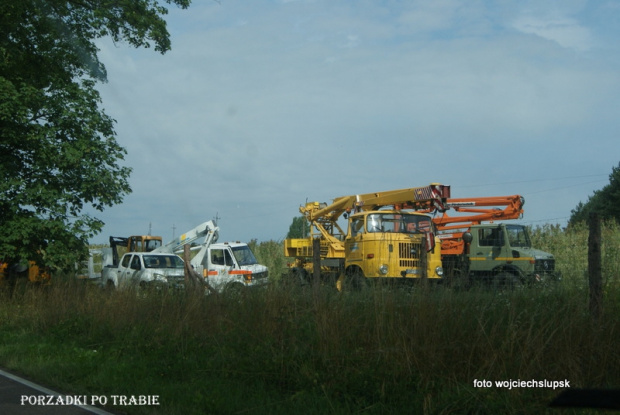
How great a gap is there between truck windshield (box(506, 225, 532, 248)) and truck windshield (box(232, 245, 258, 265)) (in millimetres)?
9289

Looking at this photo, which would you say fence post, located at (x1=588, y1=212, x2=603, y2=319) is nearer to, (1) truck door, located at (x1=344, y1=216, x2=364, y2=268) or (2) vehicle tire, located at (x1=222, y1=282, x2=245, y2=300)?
(2) vehicle tire, located at (x1=222, y1=282, x2=245, y2=300)

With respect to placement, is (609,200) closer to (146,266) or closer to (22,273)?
(146,266)

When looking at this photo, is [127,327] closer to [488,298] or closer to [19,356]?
[19,356]

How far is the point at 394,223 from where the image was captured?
18812 mm

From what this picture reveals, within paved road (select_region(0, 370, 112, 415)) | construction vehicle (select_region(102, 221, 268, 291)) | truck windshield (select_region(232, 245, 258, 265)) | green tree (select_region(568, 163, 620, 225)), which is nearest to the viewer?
paved road (select_region(0, 370, 112, 415))

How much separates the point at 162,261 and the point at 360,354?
17.9 metres

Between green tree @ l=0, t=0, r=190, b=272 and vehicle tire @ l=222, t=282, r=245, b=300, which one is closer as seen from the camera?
vehicle tire @ l=222, t=282, r=245, b=300

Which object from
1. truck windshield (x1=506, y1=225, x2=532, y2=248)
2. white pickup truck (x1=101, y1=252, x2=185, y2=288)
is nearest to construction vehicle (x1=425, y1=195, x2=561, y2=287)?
truck windshield (x1=506, y1=225, x2=532, y2=248)

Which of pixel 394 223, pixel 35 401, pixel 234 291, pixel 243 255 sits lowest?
pixel 35 401

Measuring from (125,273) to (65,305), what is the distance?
31.5 ft

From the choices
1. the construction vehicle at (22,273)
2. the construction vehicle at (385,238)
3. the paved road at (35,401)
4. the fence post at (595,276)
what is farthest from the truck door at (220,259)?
the fence post at (595,276)

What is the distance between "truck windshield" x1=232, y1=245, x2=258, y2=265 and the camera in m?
24.2

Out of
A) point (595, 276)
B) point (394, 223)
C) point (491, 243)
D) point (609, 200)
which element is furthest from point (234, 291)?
point (609, 200)

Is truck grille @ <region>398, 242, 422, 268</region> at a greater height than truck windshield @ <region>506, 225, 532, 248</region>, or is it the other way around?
truck windshield @ <region>506, 225, 532, 248</region>
